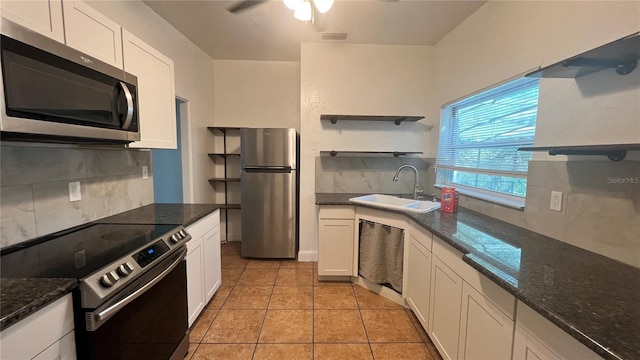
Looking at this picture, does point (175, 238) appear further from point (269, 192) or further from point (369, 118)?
point (369, 118)

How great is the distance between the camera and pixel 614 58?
1.11 metres

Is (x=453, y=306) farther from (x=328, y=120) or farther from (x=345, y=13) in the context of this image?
(x=345, y=13)

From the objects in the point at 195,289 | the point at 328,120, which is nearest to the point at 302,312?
the point at 195,289

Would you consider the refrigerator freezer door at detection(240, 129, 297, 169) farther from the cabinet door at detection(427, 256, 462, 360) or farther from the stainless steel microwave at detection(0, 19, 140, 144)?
the cabinet door at detection(427, 256, 462, 360)

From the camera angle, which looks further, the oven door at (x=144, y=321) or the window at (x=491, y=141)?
the window at (x=491, y=141)

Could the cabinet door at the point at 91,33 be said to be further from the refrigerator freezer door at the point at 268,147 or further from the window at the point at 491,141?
the window at the point at 491,141

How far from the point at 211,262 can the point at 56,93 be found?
1.61m

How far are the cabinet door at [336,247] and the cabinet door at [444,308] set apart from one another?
1039 millimetres

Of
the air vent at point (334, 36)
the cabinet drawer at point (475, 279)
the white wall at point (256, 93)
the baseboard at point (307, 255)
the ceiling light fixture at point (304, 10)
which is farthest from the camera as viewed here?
the white wall at point (256, 93)

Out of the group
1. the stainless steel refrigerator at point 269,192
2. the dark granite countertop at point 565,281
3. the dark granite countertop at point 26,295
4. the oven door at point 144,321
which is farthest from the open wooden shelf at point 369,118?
the dark granite countertop at point 26,295

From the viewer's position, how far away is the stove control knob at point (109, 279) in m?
0.98

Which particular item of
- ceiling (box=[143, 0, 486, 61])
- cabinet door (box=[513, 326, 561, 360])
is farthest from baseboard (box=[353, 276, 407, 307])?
ceiling (box=[143, 0, 486, 61])

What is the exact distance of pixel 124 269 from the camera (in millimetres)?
1087

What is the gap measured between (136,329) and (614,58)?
2.49 m
